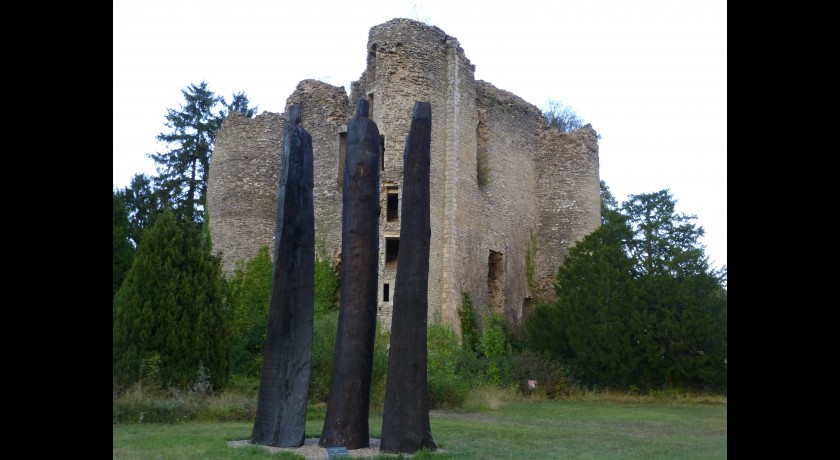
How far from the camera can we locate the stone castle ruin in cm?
2341

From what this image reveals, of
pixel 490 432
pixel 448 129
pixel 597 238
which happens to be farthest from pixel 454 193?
pixel 490 432

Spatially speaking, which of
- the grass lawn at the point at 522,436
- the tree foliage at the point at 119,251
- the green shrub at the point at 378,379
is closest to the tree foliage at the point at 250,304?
the tree foliage at the point at 119,251

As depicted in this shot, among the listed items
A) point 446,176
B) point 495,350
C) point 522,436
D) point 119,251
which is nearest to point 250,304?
point 119,251

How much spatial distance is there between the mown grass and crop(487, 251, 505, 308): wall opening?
782 cm

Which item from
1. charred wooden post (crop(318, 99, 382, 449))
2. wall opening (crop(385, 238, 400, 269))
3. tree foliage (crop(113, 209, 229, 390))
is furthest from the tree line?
charred wooden post (crop(318, 99, 382, 449))

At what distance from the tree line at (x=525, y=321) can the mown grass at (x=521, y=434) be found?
2.11 m

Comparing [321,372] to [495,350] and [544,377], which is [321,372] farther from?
[495,350]

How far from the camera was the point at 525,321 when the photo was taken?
27734 millimetres

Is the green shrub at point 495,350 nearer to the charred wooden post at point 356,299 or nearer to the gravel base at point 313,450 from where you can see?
the gravel base at point 313,450

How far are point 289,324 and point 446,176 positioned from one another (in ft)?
47.8

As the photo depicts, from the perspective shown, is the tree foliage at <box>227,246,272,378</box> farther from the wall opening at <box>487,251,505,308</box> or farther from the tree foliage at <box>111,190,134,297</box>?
the wall opening at <box>487,251,505,308</box>

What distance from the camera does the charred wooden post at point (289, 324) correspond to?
985 cm

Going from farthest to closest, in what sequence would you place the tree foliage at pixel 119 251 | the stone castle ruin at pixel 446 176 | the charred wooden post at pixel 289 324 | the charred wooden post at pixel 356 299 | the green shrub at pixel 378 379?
the stone castle ruin at pixel 446 176, the tree foliage at pixel 119 251, the green shrub at pixel 378 379, the charred wooden post at pixel 289 324, the charred wooden post at pixel 356 299

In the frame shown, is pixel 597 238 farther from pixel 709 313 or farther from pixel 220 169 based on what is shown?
pixel 220 169
